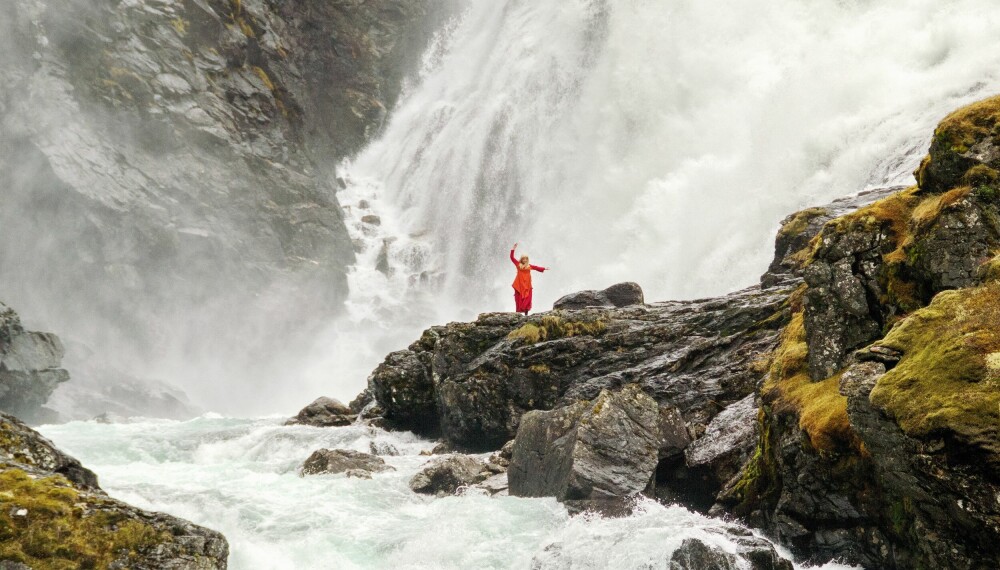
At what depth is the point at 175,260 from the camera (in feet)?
156

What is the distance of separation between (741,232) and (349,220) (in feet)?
126

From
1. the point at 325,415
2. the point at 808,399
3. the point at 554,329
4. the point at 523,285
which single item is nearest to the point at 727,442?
the point at 808,399

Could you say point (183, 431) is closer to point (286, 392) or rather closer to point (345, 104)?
point (286, 392)

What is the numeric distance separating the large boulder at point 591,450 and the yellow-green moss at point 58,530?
24.0ft

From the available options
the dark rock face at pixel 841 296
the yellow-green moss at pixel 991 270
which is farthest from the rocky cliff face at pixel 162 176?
the yellow-green moss at pixel 991 270

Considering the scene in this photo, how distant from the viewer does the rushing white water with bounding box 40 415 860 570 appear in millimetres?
9891

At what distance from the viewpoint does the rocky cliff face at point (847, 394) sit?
6.50 meters

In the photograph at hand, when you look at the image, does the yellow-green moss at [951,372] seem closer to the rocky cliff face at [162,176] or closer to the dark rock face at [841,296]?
the dark rock face at [841,296]

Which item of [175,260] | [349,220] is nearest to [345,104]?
[349,220]

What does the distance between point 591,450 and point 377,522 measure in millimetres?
4099

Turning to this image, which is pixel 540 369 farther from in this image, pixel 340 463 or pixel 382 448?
pixel 340 463

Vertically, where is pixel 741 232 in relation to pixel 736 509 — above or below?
above

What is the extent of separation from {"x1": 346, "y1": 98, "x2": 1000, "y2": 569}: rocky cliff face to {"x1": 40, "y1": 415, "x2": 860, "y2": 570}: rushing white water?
0.92 metres

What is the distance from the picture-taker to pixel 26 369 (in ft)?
98.1
